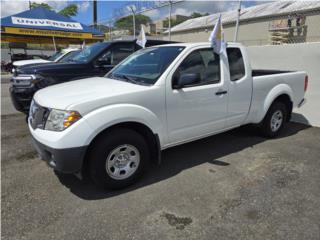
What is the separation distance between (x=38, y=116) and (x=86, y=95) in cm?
68

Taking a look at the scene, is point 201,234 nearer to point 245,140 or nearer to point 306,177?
point 306,177

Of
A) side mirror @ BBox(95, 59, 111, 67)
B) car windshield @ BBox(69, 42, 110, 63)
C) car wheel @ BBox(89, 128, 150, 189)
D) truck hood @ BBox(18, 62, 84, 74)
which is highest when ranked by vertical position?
car windshield @ BBox(69, 42, 110, 63)

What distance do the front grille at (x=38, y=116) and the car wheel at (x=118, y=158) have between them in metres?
0.68

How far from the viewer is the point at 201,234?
8.37 ft

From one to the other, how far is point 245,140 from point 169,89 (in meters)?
2.39

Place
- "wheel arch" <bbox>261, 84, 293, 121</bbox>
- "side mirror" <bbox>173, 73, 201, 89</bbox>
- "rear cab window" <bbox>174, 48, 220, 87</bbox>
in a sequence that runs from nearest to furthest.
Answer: "side mirror" <bbox>173, 73, 201, 89</bbox> < "rear cab window" <bbox>174, 48, 220, 87</bbox> < "wheel arch" <bbox>261, 84, 293, 121</bbox>

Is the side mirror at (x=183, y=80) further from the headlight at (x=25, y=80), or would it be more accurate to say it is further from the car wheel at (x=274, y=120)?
the headlight at (x=25, y=80)

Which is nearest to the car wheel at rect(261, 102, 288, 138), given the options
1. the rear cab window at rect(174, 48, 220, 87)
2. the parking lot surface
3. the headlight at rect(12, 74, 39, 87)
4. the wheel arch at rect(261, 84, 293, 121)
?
the wheel arch at rect(261, 84, 293, 121)

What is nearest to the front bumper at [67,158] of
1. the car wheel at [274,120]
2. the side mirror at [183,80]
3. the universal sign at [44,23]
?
the side mirror at [183,80]

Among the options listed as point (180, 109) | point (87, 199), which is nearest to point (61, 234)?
point (87, 199)

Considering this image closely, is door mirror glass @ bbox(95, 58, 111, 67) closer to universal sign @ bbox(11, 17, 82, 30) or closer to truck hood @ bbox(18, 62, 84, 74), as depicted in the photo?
truck hood @ bbox(18, 62, 84, 74)

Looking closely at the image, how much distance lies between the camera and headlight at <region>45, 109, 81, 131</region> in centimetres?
285

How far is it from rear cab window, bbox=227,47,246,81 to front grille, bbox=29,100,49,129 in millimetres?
2808

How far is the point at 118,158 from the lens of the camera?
3.25m
